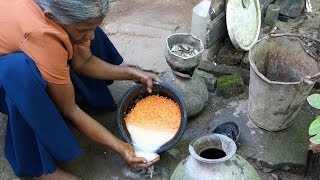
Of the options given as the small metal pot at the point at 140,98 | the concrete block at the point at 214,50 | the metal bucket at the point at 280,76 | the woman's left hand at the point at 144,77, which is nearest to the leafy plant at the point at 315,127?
the metal bucket at the point at 280,76

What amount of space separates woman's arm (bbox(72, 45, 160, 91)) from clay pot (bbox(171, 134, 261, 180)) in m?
0.72

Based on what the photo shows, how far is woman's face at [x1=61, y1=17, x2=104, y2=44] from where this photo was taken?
7.94 ft

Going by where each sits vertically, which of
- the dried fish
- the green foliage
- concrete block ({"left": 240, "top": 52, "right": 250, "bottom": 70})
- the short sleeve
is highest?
the short sleeve

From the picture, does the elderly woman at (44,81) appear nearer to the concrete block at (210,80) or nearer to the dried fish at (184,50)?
the dried fish at (184,50)

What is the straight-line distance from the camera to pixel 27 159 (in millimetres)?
2830

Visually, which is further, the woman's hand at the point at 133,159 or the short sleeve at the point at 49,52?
the woman's hand at the point at 133,159

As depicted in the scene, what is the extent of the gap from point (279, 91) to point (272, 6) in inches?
47.2

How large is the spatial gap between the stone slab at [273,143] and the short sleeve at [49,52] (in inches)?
47.1

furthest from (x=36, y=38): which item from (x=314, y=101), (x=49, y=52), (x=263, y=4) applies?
(x=263, y=4)

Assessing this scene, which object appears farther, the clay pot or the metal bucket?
the metal bucket

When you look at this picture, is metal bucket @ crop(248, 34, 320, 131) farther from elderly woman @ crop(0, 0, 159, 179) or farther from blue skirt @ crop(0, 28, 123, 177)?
blue skirt @ crop(0, 28, 123, 177)

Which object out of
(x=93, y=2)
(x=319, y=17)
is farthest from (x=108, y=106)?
(x=319, y=17)

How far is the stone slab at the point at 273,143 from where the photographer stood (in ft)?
10.0

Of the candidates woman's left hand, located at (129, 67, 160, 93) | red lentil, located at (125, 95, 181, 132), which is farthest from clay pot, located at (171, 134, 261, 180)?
woman's left hand, located at (129, 67, 160, 93)
